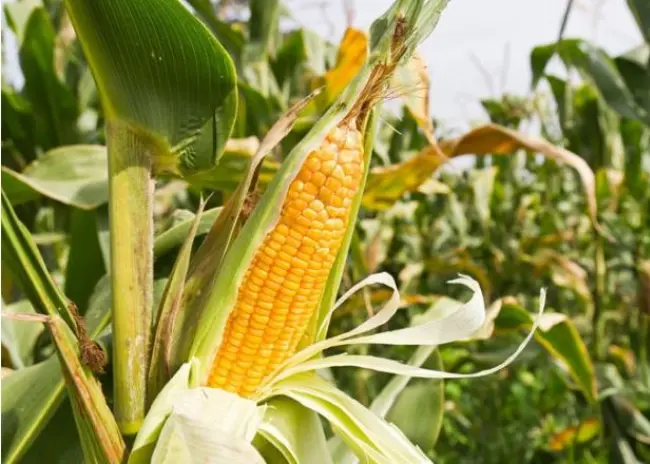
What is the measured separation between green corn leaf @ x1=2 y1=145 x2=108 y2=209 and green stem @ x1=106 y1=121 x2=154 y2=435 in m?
0.42

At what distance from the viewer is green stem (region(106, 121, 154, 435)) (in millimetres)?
498

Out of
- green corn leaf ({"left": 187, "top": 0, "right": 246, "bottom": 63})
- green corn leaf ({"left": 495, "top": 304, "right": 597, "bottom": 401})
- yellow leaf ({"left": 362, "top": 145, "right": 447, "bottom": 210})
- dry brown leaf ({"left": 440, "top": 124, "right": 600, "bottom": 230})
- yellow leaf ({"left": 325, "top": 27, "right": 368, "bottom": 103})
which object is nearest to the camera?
green corn leaf ({"left": 495, "top": 304, "right": 597, "bottom": 401})

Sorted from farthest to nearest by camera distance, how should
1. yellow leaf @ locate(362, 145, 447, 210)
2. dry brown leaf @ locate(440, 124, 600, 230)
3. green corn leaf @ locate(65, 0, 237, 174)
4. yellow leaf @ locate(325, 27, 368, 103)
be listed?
yellow leaf @ locate(325, 27, 368, 103), yellow leaf @ locate(362, 145, 447, 210), dry brown leaf @ locate(440, 124, 600, 230), green corn leaf @ locate(65, 0, 237, 174)

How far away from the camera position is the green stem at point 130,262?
0.50 metres

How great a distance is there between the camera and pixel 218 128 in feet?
1.76

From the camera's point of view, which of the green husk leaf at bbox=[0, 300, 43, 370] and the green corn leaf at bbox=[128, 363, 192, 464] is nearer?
the green corn leaf at bbox=[128, 363, 192, 464]

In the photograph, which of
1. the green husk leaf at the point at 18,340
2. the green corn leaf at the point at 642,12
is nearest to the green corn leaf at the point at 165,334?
the green husk leaf at the point at 18,340

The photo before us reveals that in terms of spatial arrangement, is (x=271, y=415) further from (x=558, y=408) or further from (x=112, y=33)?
(x=558, y=408)

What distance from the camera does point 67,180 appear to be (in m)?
0.98

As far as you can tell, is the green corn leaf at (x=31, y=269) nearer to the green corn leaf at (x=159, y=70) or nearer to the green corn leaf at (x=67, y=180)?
the green corn leaf at (x=159, y=70)

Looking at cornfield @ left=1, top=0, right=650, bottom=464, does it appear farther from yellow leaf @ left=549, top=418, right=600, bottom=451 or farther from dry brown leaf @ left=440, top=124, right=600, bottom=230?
yellow leaf @ left=549, top=418, right=600, bottom=451

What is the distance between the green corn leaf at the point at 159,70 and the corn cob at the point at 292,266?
7 centimetres

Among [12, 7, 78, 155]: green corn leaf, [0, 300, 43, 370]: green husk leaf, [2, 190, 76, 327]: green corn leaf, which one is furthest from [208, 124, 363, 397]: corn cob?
[12, 7, 78, 155]: green corn leaf

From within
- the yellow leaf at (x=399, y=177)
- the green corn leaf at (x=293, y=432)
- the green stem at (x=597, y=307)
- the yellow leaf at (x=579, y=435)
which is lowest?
the yellow leaf at (x=579, y=435)
